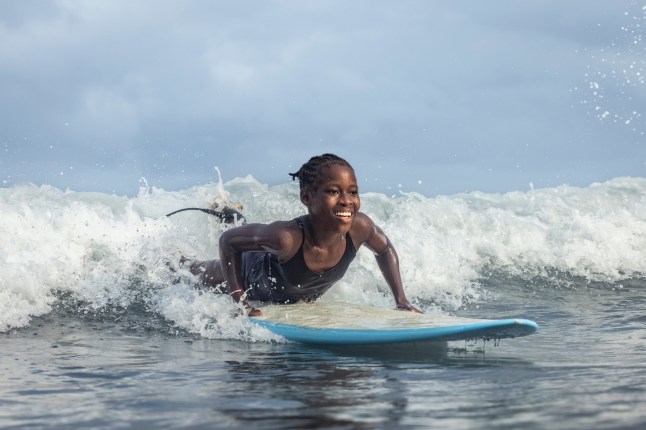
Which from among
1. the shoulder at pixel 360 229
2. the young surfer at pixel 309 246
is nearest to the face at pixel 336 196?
the young surfer at pixel 309 246

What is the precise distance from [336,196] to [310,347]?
1.09 meters

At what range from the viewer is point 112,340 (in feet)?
19.3

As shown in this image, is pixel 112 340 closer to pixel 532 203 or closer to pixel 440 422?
pixel 440 422

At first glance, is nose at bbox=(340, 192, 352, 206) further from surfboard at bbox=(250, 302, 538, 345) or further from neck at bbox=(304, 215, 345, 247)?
surfboard at bbox=(250, 302, 538, 345)

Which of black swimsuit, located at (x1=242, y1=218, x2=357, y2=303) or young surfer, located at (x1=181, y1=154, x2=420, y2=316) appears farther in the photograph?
black swimsuit, located at (x1=242, y1=218, x2=357, y2=303)

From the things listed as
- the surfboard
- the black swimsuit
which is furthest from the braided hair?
the surfboard

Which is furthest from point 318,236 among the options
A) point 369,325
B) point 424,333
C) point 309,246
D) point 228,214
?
point 228,214

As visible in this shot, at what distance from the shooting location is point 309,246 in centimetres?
601

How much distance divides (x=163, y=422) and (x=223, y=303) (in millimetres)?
3529

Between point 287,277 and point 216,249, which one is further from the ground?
point 216,249

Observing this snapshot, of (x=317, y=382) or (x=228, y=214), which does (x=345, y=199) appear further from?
(x=228, y=214)

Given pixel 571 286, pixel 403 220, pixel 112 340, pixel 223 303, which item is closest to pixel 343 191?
pixel 223 303

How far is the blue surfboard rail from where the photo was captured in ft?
15.3

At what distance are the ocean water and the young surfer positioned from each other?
403mm
